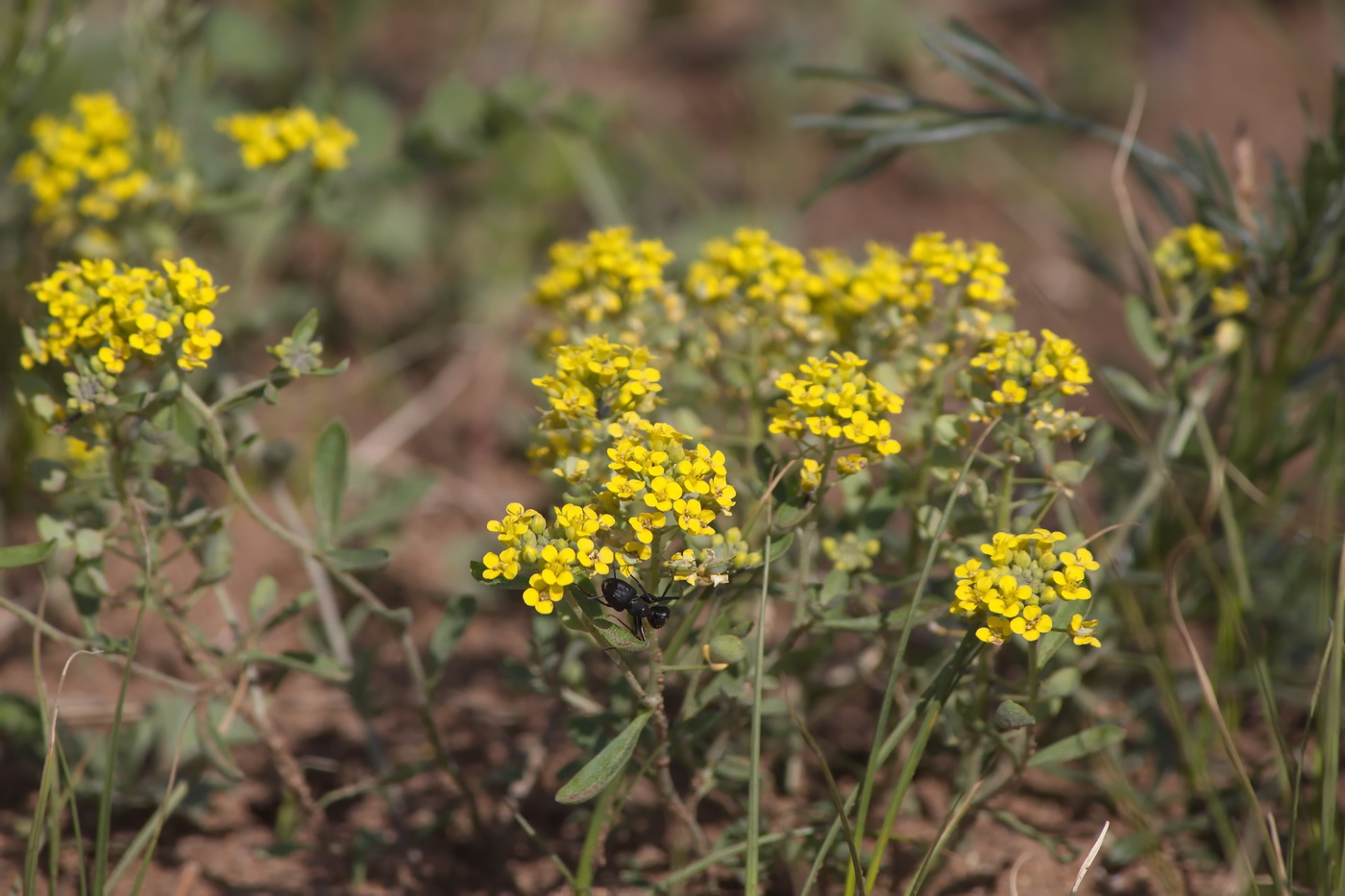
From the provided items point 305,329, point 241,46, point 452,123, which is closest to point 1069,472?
point 305,329

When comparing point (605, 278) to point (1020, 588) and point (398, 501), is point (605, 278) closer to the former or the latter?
point (398, 501)

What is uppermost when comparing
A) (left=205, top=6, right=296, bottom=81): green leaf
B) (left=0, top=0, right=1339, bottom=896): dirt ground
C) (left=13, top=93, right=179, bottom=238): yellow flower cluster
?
(left=205, top=6, right=296, bottom=81): green leaf

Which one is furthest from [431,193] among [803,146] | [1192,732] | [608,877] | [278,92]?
[1192,732]

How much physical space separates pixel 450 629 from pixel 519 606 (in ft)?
3.48

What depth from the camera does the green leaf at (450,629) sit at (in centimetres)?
234

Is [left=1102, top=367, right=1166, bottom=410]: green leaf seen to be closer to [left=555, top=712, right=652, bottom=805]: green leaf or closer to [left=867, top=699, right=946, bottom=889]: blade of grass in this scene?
[left=867, top=699, right=946, bottom=889]: blade of grass

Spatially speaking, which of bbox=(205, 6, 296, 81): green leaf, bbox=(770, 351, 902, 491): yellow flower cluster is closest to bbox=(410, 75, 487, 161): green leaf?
bbox=(205, 6, 296, 81): green leaf

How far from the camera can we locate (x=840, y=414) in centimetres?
188

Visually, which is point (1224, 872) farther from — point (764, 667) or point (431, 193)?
point (431, 193)

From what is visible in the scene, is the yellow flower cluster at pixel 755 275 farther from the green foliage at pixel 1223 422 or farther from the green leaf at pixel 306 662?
the green leaf at pixel 306 662

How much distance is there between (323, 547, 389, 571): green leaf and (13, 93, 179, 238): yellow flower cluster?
1.28m

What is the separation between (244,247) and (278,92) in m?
0.98

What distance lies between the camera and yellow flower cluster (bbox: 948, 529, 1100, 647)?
5.84 ft

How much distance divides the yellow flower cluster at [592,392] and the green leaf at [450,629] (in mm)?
452
